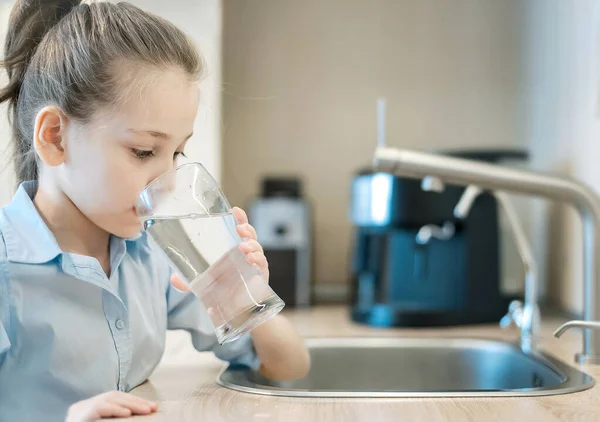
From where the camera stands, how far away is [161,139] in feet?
2.63

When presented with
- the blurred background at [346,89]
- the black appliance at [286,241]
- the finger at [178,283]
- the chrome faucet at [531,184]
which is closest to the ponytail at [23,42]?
the finger at [178,283]

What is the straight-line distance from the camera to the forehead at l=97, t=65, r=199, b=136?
80cm

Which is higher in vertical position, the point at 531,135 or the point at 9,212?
the point at 531,135

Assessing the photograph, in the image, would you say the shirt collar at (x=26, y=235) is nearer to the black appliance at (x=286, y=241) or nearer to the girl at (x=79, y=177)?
the girl at (x=79, y=177)

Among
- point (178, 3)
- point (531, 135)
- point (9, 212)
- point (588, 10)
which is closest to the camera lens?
point (9, 212)

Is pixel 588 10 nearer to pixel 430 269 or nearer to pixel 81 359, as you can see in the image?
pixel 430 269

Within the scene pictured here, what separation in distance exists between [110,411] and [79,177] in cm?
26

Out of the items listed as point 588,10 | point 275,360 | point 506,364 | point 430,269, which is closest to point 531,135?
point 588,10

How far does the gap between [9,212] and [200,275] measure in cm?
27

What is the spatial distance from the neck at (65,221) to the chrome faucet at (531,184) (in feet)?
1.28

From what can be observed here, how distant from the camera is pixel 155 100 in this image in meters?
0.81

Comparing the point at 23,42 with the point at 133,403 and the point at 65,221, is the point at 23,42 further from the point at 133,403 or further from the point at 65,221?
the point at 133,403

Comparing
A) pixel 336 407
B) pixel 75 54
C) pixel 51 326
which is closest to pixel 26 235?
pixel 51 326

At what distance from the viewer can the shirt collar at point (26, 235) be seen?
85cm
